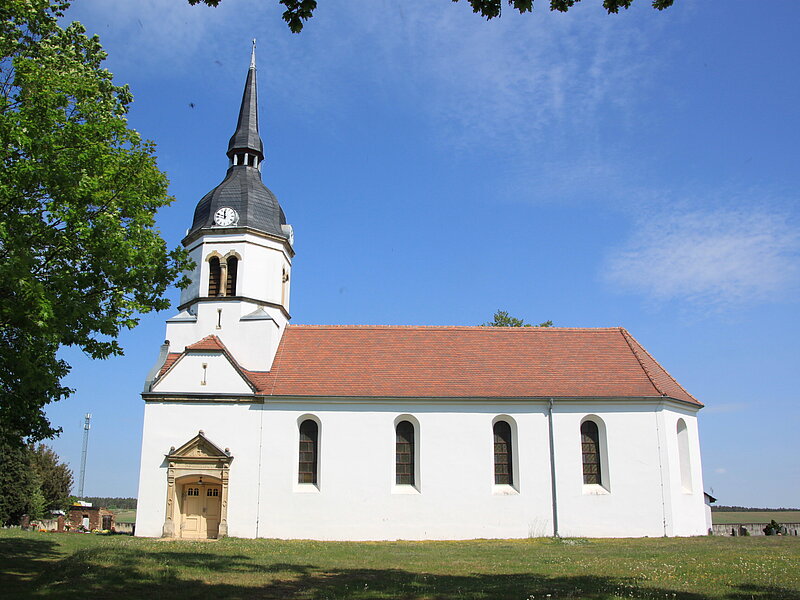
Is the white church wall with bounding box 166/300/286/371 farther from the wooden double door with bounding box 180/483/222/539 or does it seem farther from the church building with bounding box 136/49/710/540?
the wooden double door with bounding box 180/483/222/539

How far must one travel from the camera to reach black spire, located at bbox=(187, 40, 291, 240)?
2952 centimetres

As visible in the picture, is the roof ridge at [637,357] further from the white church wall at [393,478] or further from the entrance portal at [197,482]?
the entrance portal at [197,482]

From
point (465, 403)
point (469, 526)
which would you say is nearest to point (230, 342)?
point (465, 403)

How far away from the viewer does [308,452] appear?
26922 millimetres

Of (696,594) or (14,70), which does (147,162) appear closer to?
(14,70)

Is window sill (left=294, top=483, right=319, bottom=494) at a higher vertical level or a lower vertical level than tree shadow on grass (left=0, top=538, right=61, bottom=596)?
higher

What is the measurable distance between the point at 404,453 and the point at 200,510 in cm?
810

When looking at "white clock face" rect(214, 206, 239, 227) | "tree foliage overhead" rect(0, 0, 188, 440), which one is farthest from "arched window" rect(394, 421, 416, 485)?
"tree foliage overhead" rect(0, 0, 188, 440)

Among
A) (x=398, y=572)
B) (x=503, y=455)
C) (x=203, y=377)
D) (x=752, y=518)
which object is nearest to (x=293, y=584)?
(x=398, y=572)

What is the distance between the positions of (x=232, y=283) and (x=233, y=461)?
24.5ft

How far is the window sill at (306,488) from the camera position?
26.2 metres

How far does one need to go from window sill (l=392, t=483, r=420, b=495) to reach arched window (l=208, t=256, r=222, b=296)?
35.8 ft

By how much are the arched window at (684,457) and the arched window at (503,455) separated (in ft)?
23.8

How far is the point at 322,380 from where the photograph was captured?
27.8 meters
